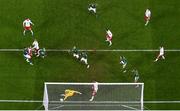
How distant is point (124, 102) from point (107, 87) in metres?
1.07

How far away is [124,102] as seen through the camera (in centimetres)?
2516

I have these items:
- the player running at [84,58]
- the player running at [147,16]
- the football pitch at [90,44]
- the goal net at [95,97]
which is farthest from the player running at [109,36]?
the goal net at [95,97]

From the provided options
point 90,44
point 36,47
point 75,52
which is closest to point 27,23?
point 36,47

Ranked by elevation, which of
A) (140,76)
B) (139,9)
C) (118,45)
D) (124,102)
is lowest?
(124,102)

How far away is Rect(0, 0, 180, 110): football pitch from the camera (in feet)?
87.9

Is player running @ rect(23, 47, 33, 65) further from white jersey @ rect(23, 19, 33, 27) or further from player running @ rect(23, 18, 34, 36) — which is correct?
white jersey @ rect(23, 19, 33, 27)

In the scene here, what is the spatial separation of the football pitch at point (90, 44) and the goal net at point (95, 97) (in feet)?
3.83

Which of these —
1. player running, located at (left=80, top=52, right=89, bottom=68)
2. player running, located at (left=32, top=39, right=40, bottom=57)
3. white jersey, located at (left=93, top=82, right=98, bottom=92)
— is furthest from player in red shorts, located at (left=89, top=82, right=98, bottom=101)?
player running, located at (left=32, top=39, right=40, bottom=57)

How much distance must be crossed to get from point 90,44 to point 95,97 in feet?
12.4

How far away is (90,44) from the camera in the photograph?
28.1m

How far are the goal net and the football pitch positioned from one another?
1166 mm

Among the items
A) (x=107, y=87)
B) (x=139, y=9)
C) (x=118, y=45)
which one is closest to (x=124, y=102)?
(x=107, y=87)

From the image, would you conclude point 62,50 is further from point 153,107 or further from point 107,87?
point 153,107

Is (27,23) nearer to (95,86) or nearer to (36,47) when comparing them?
(36,47)
